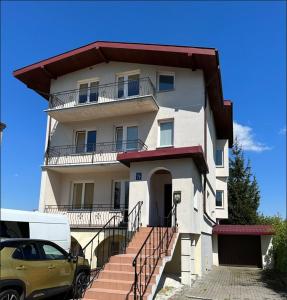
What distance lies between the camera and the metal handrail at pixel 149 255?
972 cm

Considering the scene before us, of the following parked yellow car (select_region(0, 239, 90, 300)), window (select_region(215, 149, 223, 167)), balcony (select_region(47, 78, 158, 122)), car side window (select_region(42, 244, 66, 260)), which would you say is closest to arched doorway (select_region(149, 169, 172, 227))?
balcony (select_region(47, 78, 158, 122))

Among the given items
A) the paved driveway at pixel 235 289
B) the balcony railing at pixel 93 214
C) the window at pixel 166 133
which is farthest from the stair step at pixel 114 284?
the window at pixel 166 133

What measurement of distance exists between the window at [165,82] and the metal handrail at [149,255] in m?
7.57

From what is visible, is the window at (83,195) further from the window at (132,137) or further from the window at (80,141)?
the window at (132,137)

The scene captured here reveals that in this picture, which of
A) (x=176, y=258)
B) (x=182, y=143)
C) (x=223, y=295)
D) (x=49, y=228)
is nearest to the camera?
(x=223, y=295)

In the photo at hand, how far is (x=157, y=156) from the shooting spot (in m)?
14.5

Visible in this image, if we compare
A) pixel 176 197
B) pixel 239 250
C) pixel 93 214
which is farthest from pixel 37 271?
pixel 239 250

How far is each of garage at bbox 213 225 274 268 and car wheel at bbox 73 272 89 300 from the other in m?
14.3

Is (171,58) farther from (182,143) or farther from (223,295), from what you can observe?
(223,295)

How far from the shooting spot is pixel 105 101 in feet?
65.1

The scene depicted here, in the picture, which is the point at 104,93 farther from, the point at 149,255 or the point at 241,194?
the point at 241,194

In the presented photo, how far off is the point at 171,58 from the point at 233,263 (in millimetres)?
14155

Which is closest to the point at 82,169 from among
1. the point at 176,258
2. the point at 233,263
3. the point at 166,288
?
the point at 176,258

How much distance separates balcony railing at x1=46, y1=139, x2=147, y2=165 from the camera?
62.6ft
